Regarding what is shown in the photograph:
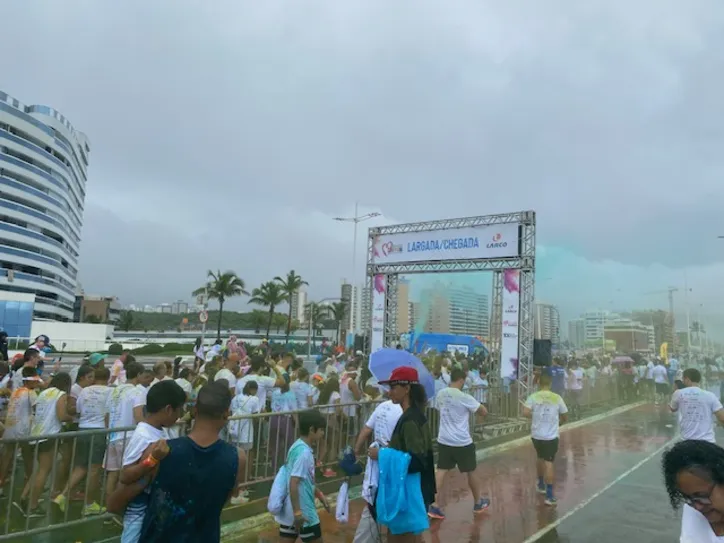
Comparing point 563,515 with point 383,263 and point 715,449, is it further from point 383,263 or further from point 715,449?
point 383,263

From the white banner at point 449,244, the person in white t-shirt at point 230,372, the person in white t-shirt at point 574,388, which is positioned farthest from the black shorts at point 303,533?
the white banner at point 449,244

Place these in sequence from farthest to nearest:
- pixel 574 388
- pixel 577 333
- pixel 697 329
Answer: pixel 697 329, pixel 577 333, pixel 574 388

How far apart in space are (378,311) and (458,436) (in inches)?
565

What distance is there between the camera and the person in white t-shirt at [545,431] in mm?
6887

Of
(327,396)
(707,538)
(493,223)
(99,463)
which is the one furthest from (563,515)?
(493,223)

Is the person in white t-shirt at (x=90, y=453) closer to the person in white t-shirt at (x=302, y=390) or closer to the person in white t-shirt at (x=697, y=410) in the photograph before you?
the person in white t-shirt at (x=302, y=390)

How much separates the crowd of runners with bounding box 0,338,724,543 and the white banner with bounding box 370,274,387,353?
9874 mm

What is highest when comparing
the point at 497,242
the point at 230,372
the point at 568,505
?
the point at 497,242

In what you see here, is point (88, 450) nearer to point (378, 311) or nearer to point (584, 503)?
point (584, 503)

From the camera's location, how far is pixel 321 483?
6840 millimetres

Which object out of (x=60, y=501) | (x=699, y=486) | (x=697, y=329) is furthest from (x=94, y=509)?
(x=697, y=329)

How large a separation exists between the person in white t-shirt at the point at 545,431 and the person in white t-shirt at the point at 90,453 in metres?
5.34

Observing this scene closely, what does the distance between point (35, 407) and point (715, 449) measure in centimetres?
654

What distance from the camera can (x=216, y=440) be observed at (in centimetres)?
254
